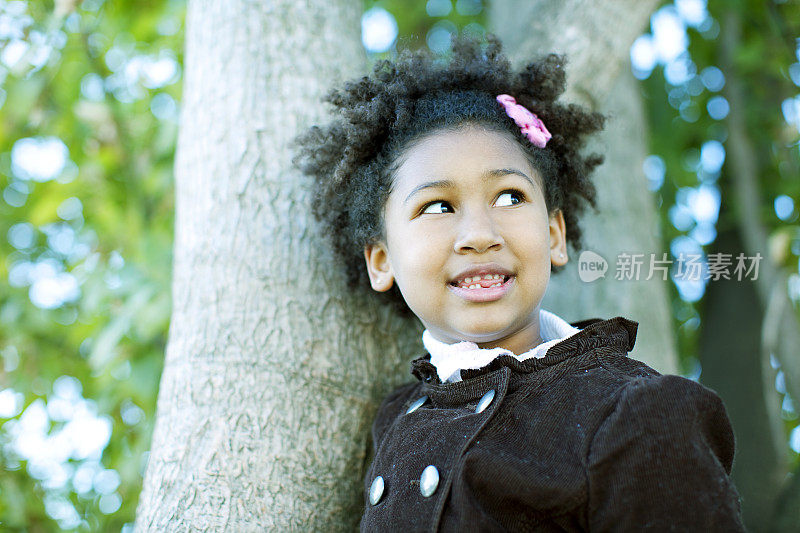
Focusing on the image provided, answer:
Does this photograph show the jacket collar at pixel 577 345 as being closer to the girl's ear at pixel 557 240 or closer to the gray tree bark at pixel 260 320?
the girl's ear at pixel 557 240

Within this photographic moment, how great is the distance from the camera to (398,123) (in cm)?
206

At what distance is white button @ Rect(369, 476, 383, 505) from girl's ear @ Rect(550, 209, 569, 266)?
810 millimetres

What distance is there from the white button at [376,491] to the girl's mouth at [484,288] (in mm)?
501

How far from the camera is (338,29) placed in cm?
248

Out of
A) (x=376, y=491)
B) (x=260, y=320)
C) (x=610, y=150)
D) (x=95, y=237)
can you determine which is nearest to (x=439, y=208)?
(x=260, y=320)

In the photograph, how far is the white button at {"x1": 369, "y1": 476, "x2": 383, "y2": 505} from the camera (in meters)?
1.77

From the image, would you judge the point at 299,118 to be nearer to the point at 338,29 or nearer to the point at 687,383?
the point at 338,29

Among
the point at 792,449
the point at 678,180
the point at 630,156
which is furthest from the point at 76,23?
the point at 792,449

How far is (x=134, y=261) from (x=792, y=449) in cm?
486

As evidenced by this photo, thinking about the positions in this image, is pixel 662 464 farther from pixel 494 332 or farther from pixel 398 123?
pixel 398 123

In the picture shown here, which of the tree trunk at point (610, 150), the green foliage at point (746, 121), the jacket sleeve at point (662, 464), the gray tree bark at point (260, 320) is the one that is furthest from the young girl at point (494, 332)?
the green foliage at point (746, 121)

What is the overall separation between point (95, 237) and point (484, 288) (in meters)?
2.69

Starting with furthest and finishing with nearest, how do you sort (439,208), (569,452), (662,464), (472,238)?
(439,208)
(472,238)
(569,452)
(662,464)

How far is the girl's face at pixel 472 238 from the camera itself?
1813mm
